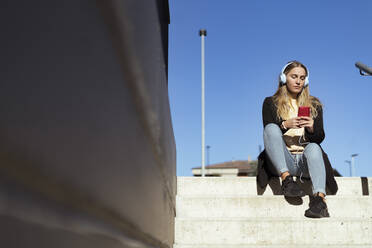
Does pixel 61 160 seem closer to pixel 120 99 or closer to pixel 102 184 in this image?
pixel 102 184

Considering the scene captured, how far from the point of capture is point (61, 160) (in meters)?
0.31

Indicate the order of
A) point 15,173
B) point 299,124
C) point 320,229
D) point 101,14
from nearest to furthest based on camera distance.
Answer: point 15,173
point 101,14
point 320,229
point 299,124

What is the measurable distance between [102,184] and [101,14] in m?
0.18

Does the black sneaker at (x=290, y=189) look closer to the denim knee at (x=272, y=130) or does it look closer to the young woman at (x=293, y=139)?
the young woman at (x=293, y=139)

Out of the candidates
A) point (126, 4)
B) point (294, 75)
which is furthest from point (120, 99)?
point (294, 75)

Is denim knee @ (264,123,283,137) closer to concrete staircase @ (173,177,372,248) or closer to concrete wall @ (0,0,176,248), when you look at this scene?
concrete staircase @ (173,177,372,248)

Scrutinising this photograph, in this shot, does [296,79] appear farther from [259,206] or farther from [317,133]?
[259,206]

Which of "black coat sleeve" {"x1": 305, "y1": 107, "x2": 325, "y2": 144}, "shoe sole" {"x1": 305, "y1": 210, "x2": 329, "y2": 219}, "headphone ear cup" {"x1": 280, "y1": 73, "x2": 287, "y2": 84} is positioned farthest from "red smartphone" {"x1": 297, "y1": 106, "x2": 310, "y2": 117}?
"shoe sole" {"x1": 305, "y1": 210, "x2": 329, "y2": 219}

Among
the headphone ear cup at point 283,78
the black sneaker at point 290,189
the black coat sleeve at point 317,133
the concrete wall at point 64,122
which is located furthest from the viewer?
the headphone ear cup at point 283,78

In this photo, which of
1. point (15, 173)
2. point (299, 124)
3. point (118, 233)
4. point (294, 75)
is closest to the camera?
point (15, 173)

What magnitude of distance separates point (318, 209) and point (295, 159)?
1.94 ft

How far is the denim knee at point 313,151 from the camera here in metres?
3.33

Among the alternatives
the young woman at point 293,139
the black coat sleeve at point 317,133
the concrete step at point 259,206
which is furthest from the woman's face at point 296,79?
the concrete step at point 259,206

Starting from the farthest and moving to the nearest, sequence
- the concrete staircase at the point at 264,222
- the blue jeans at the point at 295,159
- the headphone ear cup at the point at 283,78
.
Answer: the headphone ear cup at the point at 283,78, the blue jeans at the point at 295,159, the concrete staircase at the point at 264,222
